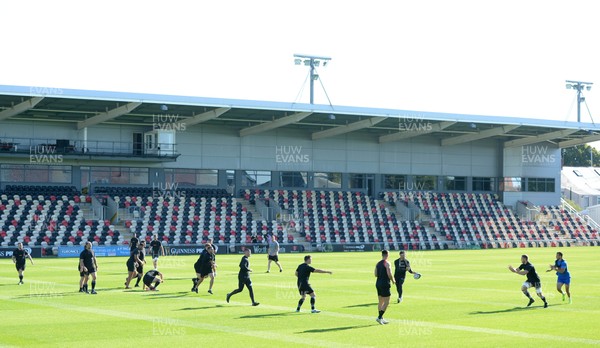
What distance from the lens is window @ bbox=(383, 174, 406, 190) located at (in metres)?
77.3

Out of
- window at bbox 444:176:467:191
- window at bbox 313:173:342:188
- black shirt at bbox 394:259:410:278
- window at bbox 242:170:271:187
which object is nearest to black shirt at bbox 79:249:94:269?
black shirt at bbox 394:259:410:278

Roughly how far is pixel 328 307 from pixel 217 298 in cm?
406

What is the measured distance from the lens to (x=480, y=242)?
73.9 m

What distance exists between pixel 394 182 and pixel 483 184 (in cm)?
977

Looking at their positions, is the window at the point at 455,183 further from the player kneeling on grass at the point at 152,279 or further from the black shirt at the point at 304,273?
the black shirt at the point at 304,273

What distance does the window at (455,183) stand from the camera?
80.4 metres

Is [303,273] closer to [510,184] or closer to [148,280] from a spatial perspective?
[148,280]

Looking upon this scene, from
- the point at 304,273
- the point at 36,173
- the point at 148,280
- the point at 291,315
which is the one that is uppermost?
the point at 36,173

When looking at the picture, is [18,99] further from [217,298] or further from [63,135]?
[217,298]

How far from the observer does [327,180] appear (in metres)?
74.8

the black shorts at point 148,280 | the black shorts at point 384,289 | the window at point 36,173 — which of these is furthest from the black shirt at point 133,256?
the window at point 36,173

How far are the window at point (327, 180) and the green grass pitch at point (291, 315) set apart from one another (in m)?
36.7

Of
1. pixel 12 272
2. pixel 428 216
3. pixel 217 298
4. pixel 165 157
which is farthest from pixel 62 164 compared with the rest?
pixel 217 298

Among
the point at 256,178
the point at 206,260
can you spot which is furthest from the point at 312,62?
the point at 206,260
